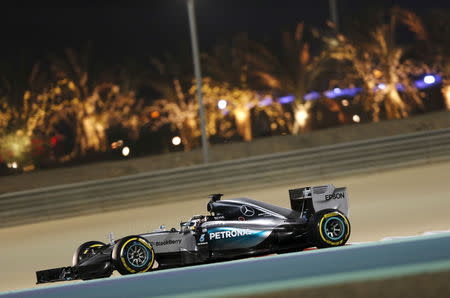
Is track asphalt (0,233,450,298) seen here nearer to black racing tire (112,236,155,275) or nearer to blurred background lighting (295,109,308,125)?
black racing tire (112,236,155,275)

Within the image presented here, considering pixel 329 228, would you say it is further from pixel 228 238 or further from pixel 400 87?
pixel 400 87

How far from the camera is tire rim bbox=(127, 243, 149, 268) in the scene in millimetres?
9242

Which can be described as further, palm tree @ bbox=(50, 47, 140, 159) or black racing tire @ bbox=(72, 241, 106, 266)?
palm tree @ bbox=(50, 47, 140, 159)

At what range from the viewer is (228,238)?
9.33m

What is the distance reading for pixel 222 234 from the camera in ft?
30.6

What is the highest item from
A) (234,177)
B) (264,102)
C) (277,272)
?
(264,102)

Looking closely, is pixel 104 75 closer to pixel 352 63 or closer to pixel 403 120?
pixel 352 63

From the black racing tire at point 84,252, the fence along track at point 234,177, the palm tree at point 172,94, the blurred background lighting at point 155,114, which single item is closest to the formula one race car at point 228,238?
the black racing tire at point 84,252

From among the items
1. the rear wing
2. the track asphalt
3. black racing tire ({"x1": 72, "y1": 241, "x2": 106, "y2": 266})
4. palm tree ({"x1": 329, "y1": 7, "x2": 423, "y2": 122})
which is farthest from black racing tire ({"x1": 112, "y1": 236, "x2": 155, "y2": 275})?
palm tree ({"x1": 329, "y1": 7, "x2": 423, "y2": 122})

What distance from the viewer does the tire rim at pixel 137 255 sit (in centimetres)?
924

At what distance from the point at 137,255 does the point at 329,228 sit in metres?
2.19

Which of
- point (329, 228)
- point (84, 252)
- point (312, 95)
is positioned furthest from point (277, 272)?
point (312, 95)

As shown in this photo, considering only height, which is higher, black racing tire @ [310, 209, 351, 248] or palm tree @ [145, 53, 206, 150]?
palm tree @ [145, 53, 206, 150]

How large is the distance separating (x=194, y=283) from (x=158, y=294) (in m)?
0.54
